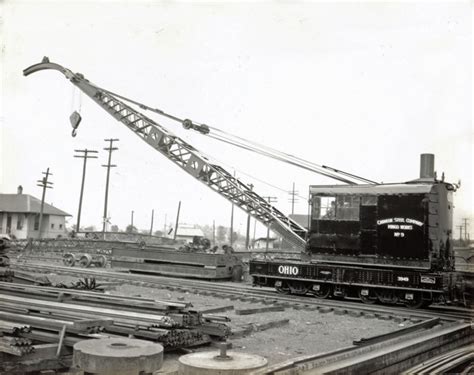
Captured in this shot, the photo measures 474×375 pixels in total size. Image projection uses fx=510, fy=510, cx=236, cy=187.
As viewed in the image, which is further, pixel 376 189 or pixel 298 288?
pixel 298 288

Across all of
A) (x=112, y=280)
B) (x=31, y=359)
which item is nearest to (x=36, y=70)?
(x=112, y=280)

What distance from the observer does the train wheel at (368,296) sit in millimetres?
14234

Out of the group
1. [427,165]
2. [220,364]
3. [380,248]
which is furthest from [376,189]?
[220,364]

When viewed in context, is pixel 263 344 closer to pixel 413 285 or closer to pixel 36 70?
pixel 413 285

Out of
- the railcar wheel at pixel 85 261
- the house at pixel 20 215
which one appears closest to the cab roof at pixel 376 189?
the railcar wheel at pixel 85 261

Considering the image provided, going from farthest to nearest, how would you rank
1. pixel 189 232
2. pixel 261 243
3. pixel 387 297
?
pixel 189 232 < pixel 261 243 < pixel 387 297

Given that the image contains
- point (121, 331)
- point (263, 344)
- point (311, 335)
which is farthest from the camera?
point (311, 335)

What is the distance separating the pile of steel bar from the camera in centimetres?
612

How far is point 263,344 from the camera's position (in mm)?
8289

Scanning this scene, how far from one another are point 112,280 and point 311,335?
34.0 ft

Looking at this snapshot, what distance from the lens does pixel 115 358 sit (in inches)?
195

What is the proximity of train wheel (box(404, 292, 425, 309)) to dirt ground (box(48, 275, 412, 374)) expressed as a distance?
8.20 feet

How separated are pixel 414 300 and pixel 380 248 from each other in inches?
64.9

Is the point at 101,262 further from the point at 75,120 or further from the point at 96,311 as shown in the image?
the point at 96,311
